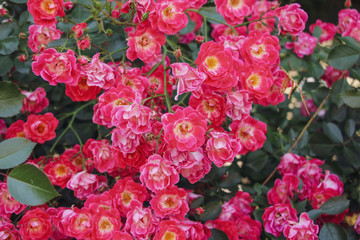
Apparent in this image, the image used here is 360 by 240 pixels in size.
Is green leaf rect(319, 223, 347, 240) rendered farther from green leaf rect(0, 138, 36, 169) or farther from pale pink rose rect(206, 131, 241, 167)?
green leaf rect(0, 138, 36, 169)

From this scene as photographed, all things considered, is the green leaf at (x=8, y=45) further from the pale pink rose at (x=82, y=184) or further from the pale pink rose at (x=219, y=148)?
the pale pink rose at (x=219, y=148)

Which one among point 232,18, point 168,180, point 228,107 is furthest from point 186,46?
point 168,180

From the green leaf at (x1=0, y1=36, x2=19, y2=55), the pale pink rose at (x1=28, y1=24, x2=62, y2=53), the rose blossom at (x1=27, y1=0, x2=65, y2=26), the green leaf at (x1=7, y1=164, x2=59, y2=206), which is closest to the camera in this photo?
the green leaf at (x1=7, y1=164, x2=59, y2=206)

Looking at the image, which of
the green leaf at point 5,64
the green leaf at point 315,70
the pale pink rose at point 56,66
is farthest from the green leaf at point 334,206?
the green leaf at point 5,64

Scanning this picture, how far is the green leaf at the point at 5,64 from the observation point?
984 millimetres

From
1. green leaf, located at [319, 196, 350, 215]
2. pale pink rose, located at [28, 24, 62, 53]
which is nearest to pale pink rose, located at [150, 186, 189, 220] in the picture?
green leaf, located at [319, 196, 350, 215]

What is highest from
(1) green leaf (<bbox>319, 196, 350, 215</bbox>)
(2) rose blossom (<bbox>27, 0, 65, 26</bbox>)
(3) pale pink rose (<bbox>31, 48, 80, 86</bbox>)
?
(2) rose blossom (<bbox>27, 0, 65, 26</bbox>)

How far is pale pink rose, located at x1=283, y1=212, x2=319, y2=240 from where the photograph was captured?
78cm

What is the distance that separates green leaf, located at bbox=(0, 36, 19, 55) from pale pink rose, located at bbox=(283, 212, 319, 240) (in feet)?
2.60

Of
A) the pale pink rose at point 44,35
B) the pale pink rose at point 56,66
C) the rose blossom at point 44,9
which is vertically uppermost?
the rose blossom at point 44,9

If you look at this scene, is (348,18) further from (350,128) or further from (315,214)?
(315,214)

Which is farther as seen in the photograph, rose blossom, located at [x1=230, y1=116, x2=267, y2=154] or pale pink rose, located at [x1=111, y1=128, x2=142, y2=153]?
rose blossom, located at [x1=230, y1=116, x2=267, y2=154]

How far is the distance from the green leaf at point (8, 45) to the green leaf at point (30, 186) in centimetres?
43

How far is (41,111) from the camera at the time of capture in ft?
3.23
